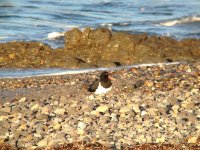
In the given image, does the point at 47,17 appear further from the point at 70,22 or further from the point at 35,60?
the point at 35,60

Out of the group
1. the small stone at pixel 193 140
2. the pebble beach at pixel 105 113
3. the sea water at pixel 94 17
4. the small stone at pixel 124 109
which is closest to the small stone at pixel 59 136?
the pebble beach at pixel 105 113

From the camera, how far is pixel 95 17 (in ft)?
93.4

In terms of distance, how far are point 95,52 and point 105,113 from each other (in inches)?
326

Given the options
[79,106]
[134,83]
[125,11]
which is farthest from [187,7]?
[79,106]

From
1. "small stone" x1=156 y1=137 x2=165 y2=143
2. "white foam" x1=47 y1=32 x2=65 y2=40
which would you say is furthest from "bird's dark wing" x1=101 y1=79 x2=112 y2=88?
"white foam" x1=47 y1=32 x2=65 y2=40

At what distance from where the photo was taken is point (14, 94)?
12.2 meters

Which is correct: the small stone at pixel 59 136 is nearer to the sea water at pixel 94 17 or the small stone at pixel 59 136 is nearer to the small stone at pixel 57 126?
the small stone at pixel 57 126

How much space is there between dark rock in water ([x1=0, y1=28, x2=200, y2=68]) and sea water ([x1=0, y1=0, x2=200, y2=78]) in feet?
5.89

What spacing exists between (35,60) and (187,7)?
64.0 ft

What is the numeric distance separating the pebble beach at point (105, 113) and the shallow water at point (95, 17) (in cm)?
767

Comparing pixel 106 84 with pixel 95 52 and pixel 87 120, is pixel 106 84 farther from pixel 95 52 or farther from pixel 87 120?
pixel 95 52

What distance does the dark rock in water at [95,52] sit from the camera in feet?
55.7

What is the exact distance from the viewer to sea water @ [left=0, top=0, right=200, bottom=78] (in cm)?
2347

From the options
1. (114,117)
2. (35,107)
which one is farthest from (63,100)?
(114,117)
